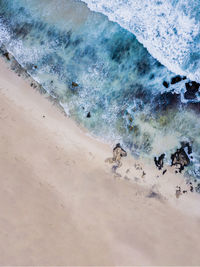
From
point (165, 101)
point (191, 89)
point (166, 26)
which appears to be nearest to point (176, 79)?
point (191, 89)

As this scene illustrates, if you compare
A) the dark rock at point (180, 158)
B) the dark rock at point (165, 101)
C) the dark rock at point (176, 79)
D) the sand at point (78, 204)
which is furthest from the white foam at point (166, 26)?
the sand at point (78, 204)

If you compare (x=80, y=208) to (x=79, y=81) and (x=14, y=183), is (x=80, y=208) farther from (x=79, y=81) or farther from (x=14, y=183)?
(x=79, y=81)

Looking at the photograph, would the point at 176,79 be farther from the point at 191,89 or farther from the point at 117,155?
the point at 117,155

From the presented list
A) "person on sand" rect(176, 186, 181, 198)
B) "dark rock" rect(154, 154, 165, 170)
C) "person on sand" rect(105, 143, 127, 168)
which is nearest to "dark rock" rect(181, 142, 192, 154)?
"dark rock" rect(154, 154, 165, 170)

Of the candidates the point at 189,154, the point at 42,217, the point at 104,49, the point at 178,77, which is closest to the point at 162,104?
the point at 178,77

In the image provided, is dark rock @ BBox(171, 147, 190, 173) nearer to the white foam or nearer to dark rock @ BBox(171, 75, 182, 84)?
dark rock @ BBox(171, 75, 182, 84)

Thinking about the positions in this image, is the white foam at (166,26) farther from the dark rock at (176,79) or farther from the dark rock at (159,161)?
the dark rock at (159,161)
